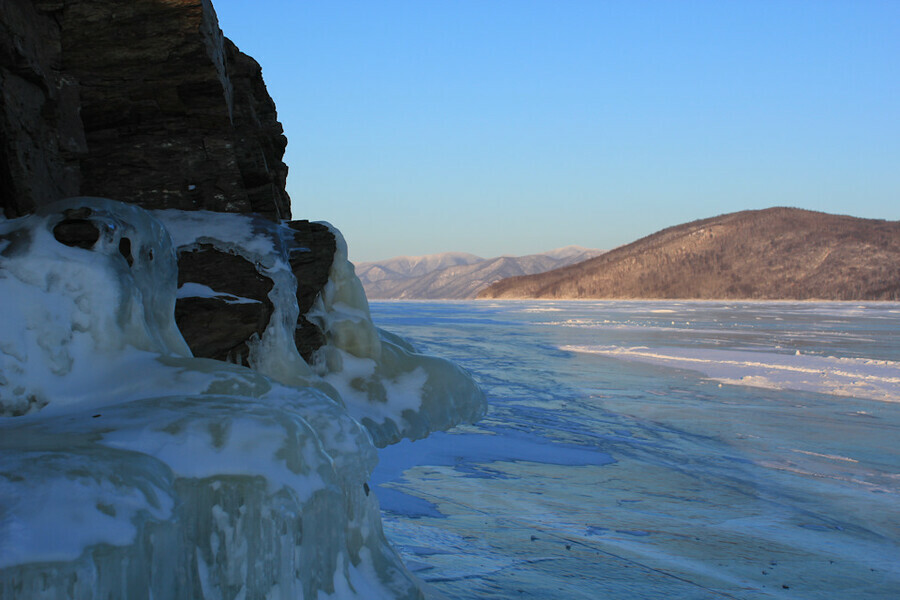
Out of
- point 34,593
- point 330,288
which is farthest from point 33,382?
point 330,288

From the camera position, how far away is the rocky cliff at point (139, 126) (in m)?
6.18

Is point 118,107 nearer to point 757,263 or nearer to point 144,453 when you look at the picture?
point 144,453

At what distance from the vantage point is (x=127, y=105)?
749 cm

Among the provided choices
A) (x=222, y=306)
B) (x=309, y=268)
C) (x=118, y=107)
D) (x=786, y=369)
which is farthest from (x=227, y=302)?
(x=786, y=369)

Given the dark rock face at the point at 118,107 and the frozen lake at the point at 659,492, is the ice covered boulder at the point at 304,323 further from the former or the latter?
the frozen lake at the point at 659,492

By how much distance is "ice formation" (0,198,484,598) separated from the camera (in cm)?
242

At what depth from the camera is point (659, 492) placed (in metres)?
5.42

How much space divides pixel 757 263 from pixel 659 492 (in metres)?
119

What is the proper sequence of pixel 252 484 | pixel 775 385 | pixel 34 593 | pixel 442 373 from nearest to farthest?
pixel 34 593 < pixel 252 484 < pixel 442 373 < pixel 775 385

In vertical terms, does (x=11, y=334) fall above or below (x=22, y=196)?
below

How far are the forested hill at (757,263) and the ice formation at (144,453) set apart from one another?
349 feet

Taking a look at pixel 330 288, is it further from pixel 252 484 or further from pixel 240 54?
pixel 252 484

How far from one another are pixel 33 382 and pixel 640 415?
6.51 meters

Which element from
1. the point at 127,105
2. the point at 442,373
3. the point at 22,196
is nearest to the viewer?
the point at 22,196
